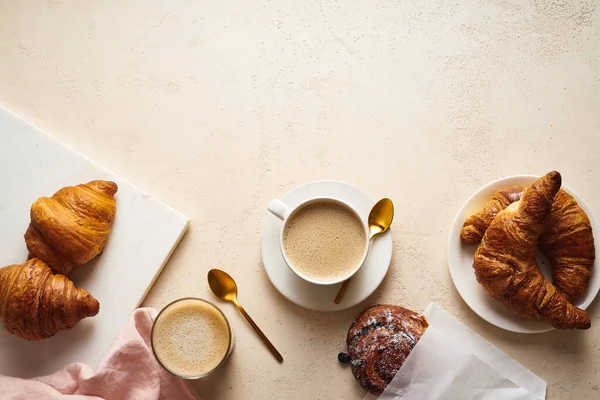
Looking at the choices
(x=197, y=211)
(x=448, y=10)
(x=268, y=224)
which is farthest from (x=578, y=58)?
(x=197, y=211)

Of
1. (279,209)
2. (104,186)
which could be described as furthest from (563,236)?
(104,186)

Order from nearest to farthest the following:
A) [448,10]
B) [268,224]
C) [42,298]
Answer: [42,298]
[268,224]
[448,10]

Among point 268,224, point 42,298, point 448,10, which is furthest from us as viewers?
point 448,10

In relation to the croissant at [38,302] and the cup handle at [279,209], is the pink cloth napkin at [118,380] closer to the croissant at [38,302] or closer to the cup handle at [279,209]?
the croissant at [38,302]

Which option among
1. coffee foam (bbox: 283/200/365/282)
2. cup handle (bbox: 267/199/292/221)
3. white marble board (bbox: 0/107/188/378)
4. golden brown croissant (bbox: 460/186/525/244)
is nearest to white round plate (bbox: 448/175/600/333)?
golden brown croissant (bbox: 460/186/525/244)

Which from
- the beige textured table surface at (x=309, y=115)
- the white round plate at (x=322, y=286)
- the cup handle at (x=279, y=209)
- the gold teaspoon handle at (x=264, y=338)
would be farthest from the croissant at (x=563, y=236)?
the gold teaspoon handle at (x=264, y=338)

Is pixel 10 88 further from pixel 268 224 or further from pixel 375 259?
pixel 375 259

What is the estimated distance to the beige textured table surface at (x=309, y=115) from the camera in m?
1.49

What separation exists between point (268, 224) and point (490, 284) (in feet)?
1.78

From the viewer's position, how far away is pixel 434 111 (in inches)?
61.0

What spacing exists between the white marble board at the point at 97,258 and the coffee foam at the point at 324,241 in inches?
12.4

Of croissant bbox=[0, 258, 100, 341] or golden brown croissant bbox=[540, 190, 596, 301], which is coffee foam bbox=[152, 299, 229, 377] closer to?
croissant bbox=[0, 258, 100, 341]

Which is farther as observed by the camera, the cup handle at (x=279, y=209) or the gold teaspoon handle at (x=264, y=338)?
the gold teaspoon handle at (x=264, y=338)

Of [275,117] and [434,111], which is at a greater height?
[434,111]
